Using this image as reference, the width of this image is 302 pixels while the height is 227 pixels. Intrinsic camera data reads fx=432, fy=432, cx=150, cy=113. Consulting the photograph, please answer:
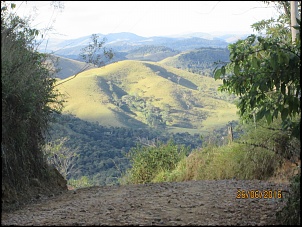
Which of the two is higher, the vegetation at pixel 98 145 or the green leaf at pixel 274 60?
the green leaf at pixel 274 60

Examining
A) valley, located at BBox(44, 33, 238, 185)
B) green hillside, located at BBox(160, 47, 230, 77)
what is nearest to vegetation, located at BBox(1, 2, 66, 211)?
valley, located at BBox(44, 33, 238, 185)

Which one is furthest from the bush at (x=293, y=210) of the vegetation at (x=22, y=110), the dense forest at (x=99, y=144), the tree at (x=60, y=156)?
the dense forest at (x=99, y=144)

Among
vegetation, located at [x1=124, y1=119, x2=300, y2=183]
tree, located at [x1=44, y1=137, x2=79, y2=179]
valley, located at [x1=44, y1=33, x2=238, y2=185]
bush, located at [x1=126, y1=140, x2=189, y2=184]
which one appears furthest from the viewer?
valley, located at [x1=44, y1=33, x2=238, y2=185]

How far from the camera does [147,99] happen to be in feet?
282

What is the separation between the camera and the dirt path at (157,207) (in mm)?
4887

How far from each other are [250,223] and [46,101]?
5.31 metres

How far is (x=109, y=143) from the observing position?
→ 5222cm

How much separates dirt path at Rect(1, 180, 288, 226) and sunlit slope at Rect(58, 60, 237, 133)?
54.8 meters

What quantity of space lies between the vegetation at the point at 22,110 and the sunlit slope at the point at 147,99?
5325cm

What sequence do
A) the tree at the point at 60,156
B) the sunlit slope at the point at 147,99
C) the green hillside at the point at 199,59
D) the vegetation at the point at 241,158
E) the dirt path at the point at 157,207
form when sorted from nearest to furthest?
the dirt path at the point at 157,207
the vegetation at the point at 241,158
the tree at the point at 60,156
the sunlit slope at the point at 147,99
the green hillside at the point at 199,59

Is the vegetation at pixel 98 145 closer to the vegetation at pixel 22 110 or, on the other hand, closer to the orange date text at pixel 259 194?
the vegetation at pixel 22 110

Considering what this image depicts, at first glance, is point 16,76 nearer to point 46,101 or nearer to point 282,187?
point 46,101

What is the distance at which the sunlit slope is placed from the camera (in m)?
70.7

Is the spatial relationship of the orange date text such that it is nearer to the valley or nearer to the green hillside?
the valley
